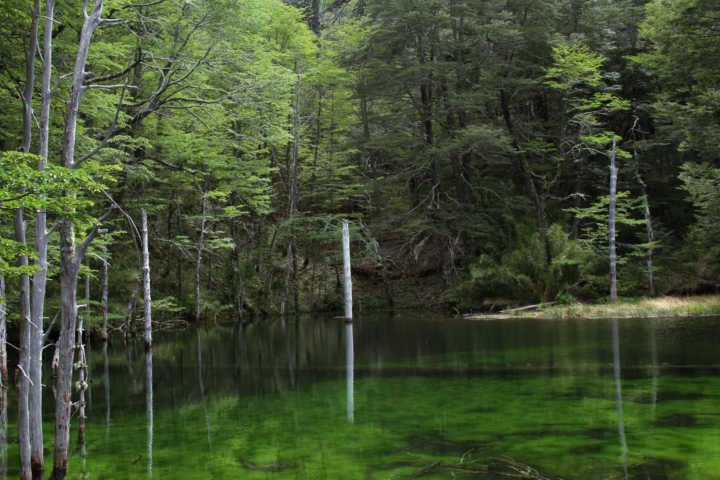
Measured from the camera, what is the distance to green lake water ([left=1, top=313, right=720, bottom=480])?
678 cm

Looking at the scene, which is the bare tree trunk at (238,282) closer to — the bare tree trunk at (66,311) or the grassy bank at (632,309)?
the grassy bank at (632,309)

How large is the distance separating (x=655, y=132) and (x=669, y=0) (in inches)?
276

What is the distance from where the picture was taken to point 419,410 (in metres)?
9.37

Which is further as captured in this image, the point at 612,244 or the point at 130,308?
the point at 612,244

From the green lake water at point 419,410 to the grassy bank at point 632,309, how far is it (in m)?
4.97

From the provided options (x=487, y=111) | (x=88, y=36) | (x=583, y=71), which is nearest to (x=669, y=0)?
(x=583, y=71)

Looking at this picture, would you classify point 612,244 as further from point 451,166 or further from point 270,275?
point 270,275

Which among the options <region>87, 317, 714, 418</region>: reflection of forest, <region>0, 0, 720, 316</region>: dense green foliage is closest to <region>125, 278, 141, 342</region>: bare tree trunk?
<region>87, 317, 714, 418</region>: reflection of forest

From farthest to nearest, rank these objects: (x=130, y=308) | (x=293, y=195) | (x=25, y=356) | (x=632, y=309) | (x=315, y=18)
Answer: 1. (x=315, y=18)
2. (x=293, y=195)
3. (x=632, y=309)
4. (x=130, y=308)
5. (x=25, y=356)

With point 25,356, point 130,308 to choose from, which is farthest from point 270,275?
point 25,356

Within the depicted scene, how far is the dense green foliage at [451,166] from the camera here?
81.9 ft

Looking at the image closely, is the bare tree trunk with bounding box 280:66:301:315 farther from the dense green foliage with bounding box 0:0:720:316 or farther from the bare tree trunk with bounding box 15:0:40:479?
the bare tree trunk with bounding box 15:0:40:479

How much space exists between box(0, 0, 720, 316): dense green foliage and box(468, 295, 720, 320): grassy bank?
1311 mm

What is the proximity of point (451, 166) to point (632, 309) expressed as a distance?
39.1 feet
